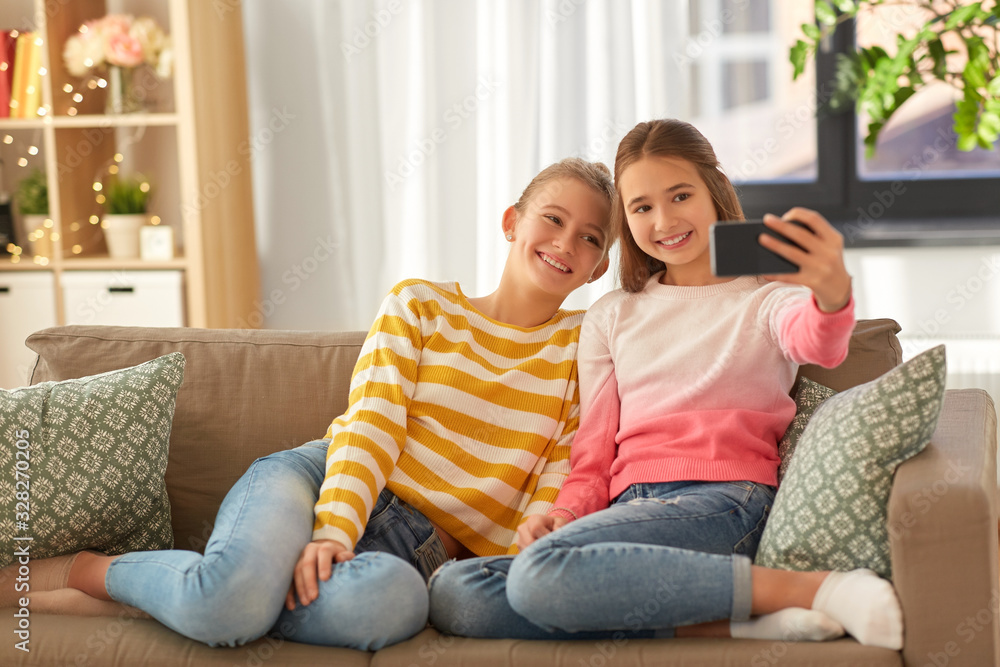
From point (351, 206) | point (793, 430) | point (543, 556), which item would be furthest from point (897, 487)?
point (351, 206)

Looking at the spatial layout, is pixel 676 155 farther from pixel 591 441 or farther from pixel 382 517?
pixel 382 517

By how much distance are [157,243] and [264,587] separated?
189 cm

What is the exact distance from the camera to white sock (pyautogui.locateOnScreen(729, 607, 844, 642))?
115cm

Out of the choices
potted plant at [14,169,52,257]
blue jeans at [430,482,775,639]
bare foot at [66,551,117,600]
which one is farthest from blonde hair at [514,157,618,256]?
potted plant at [14,169,52,257]

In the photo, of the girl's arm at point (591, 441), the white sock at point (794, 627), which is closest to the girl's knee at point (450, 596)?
the girl's arm at point (591, 441)

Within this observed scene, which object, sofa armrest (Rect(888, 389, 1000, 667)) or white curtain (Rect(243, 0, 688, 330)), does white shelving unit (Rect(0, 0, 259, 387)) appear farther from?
sofa armrest (Rect(888, 389, 1000, 667))

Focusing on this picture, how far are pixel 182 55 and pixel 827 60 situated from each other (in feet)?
6.19

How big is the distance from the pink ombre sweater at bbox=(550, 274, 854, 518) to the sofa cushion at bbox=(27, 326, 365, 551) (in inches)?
18.3

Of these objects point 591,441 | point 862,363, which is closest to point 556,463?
point 591,441

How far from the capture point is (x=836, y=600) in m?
1.17

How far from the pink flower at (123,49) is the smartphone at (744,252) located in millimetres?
2136

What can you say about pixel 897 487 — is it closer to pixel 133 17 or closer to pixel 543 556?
pixel 543 556

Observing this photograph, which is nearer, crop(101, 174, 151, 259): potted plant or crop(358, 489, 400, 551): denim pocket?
crop(358, 489, 400, 551): denim pocket

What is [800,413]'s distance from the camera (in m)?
1.49
